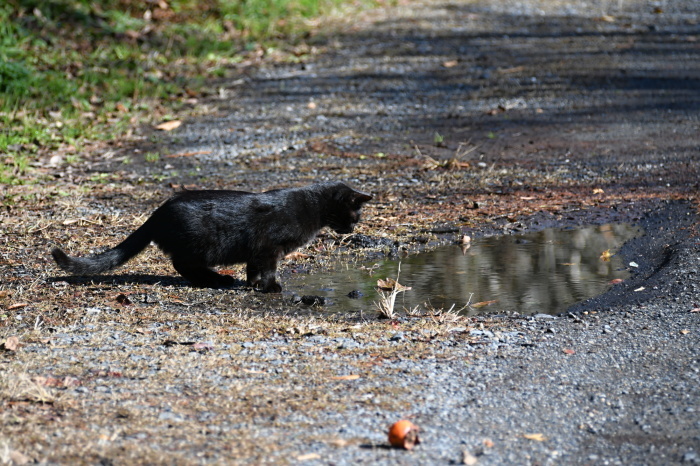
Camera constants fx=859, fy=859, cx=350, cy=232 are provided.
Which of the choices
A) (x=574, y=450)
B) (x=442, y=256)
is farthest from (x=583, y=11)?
(x=574, y=450)

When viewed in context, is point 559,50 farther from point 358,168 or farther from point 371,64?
point 358,168

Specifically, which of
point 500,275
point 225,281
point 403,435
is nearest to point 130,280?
point 225,281

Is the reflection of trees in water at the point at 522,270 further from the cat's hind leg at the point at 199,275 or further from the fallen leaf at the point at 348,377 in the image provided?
the fallen leaf at the point at 348,377

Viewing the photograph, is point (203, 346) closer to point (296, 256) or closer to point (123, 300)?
point (123, 300)

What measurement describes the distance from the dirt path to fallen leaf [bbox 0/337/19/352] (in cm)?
4

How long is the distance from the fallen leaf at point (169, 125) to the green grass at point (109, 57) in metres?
0.29

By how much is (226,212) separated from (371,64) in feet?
28.0

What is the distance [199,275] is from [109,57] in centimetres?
803

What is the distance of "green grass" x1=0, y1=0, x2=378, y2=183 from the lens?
10609 mm

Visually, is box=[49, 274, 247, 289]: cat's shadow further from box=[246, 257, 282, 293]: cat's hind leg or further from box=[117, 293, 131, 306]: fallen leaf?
box=[117, 293, 131, 306]: fallen leaf

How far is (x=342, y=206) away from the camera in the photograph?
6.61 m

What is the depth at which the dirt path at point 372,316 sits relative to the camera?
3736mm

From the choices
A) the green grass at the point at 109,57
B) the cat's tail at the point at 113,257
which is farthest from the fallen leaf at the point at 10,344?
the green grass at the point at 109,57

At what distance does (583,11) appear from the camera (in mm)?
17656
